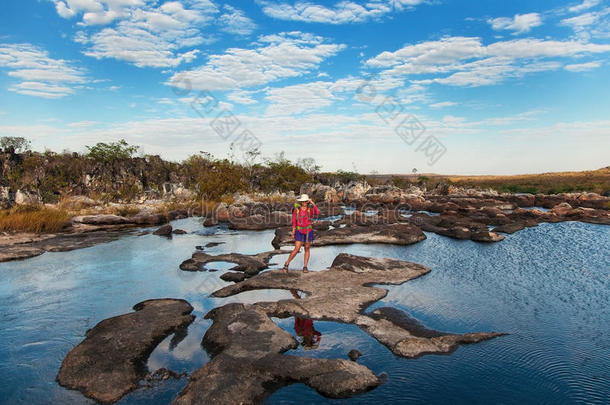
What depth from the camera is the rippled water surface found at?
459cm

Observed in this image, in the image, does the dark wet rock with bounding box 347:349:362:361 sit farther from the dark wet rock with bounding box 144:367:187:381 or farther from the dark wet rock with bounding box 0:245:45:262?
the dark wet rock with bounding box 0:245:45:262

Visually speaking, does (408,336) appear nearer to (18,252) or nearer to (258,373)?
(258,373)

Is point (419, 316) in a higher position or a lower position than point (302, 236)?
lower

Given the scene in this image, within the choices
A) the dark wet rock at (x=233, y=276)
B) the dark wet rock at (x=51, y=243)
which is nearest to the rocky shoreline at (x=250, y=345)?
the dark wet rock at (x=233, y=276)

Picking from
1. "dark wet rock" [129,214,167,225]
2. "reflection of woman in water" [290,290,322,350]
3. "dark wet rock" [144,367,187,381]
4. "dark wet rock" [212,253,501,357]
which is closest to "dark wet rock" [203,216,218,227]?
"dark wet rock" [129,214,167,225]

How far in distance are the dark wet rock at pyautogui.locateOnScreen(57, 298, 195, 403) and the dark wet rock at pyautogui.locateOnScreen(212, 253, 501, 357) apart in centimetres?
158

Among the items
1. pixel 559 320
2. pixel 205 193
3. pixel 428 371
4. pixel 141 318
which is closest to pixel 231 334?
pixel 141 318

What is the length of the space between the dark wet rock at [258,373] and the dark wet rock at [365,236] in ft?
28.1

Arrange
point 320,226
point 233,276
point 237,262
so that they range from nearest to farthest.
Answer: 1. point 233,276
2. point 237,262
3. point 320,226

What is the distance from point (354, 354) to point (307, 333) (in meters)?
1.06

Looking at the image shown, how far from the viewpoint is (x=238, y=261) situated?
37.3 feet

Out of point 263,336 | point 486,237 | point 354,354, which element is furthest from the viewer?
point 486,237

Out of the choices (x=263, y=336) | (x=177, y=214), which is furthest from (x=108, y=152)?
(x=263, y=336)

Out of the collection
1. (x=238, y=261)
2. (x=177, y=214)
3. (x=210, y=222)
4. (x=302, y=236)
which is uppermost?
(x=302, y=236)
